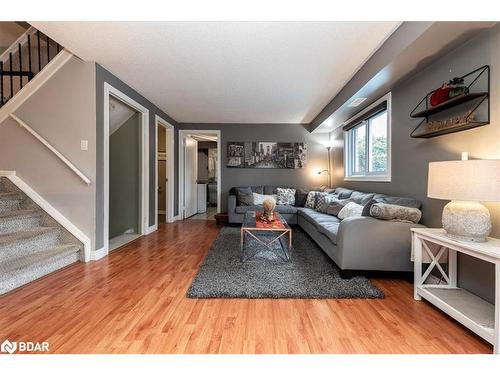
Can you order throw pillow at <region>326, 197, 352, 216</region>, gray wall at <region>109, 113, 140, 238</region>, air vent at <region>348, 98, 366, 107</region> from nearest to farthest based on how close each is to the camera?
1. air vent at <region>348, 98, 366, 107</region>
2. throw pillow at <region>326, 197, 352, 216</region>
3. gray wall at <region>109, 113, 140, 238</region>

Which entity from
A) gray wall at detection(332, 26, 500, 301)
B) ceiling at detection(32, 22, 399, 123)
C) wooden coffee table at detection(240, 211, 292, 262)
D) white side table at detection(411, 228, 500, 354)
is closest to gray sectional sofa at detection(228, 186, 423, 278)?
white side table at detection(411, 228, 500, 354)

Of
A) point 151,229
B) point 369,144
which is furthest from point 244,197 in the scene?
point 369,144

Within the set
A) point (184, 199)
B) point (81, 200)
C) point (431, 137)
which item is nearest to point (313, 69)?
point (431, 137)

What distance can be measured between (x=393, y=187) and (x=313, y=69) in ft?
5.88

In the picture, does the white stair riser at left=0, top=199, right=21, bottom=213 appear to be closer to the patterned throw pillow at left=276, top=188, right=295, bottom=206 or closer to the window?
the patterned throw pillow at left=276, top=188, right=295, bottom=206

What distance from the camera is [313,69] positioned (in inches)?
117

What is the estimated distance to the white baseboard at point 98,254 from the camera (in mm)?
2871

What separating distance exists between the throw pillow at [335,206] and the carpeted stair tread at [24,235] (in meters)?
3.70

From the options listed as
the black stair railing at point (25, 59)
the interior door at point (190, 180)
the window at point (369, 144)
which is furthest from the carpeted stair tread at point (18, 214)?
the window at point (369, 144)

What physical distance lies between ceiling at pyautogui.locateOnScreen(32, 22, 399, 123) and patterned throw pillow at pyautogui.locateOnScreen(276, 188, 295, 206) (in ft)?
6.41

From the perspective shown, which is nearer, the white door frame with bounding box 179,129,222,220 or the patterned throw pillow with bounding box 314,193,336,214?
the patterned throw pillow with bounding box 314,193,336,214

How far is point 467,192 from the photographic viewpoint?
1541mm

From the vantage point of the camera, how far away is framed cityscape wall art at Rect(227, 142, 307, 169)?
5.75 metres
